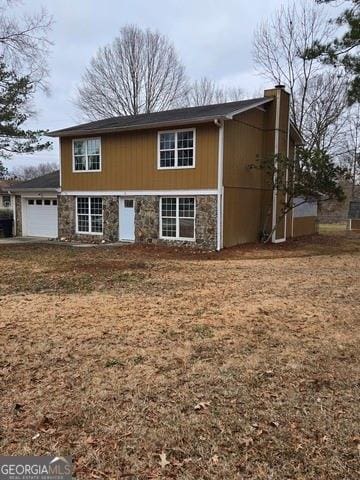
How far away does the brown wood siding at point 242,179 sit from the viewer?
49.2ft

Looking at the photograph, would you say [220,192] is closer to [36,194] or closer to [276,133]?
[276,133]

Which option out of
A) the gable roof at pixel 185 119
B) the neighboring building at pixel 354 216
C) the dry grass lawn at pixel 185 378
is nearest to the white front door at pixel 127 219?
the gable roof at pixel 185 119

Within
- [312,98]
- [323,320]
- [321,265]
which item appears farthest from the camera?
[312,98]

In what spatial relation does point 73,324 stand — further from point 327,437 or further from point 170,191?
point 170,191

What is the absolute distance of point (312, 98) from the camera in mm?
29438

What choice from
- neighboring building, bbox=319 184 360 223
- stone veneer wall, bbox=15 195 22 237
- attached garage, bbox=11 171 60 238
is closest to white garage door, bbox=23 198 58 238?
attached garage, bbox=11 171 60 238

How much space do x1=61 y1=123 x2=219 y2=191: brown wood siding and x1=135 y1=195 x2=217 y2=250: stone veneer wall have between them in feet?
1.77

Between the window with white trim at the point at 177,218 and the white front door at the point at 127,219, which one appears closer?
the window with white trim at the point at 177,218

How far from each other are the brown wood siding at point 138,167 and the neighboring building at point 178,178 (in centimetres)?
4

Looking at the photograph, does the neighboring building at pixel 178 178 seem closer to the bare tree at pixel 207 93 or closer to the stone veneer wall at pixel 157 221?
the stone veneer wall at pixel 157 221

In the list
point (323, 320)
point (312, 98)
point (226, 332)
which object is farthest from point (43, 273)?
point (312, 98)

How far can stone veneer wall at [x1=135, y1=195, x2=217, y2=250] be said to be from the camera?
48.3 ft

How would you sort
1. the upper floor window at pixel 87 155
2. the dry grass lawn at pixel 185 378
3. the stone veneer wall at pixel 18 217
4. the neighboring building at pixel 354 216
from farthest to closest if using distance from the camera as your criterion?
1. the neighboring building at pixel 354 216
2. the stone veneer wall at pixel 18 217
3. the upper floor window at pixel 87 155
4. the dry grass lawn at pixel 185 378

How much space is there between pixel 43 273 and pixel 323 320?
6834mm
